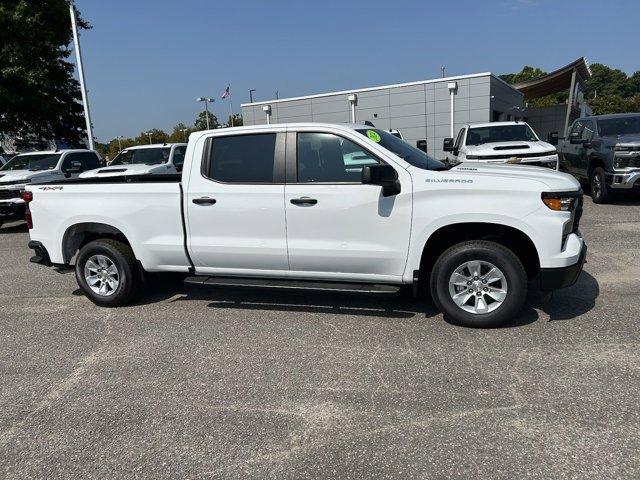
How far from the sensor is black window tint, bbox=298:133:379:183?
455 centimetres

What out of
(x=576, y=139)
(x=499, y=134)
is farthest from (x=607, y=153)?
(x=499, y=134)

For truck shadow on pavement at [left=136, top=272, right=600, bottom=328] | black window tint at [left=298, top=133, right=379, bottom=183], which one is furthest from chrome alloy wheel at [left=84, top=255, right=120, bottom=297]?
black window tint at [left=298, top=133, right=379, bottom=183]

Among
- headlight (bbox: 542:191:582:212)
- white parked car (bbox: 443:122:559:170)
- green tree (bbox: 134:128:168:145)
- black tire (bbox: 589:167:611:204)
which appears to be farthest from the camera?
green tree (bbox: 134:128:168:145)

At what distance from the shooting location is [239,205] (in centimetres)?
479

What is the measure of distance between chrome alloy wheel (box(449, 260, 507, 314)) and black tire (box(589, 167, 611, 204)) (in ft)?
24.6

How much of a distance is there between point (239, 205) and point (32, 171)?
9287 millimetres

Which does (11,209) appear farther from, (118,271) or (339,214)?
(339,214)

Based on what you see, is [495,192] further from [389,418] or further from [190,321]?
[190,321]

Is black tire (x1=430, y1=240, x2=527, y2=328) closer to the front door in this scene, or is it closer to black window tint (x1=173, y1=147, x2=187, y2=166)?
the front door

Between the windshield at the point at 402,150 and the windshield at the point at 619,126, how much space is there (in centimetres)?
792

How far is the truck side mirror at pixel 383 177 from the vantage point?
416 cm

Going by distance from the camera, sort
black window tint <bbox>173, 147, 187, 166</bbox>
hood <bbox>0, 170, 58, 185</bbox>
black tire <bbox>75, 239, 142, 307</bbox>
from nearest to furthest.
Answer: black tire <bbox>75, 239, 142, 307</bbox> < hood <bbox>0, 170, 58, 185</bbox> < black window tint <bbox>173, 147, 187, 166</bbox>

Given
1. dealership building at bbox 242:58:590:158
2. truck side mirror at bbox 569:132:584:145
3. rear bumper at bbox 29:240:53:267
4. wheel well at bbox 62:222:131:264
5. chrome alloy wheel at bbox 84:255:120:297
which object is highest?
dealership building at bbox 242:58:590:158

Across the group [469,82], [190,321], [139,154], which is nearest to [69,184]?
[190,321]
